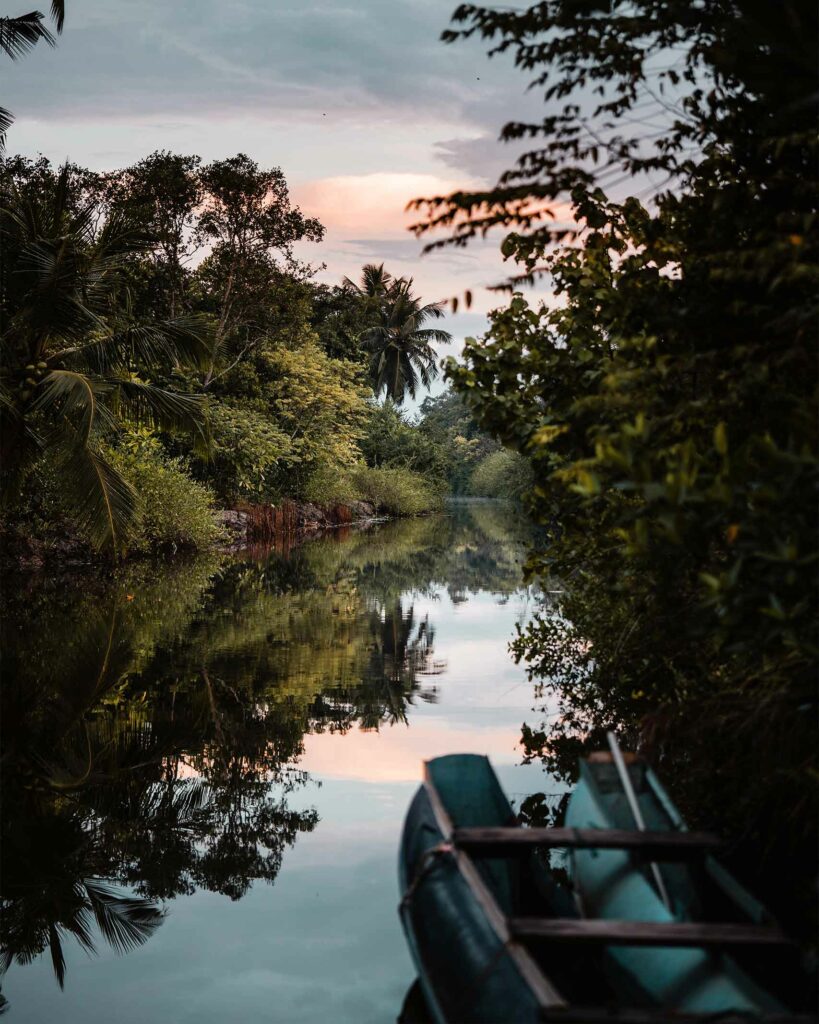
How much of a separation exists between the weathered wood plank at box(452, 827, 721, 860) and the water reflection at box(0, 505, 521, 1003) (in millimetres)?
2037

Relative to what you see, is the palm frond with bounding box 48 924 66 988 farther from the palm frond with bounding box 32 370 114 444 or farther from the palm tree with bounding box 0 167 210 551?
the palm frond with bounding box 32 370 114 444

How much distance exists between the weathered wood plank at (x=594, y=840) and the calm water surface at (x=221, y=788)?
0.88 meters

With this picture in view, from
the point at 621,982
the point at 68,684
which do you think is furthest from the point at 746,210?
the point at 68,684

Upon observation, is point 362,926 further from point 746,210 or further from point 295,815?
point 746,210

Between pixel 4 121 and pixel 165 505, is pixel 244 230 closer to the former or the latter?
pixel 165 505

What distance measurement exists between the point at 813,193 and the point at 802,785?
10.4ft

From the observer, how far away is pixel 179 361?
65.3 feet

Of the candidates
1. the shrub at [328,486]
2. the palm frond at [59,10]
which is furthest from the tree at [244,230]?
the palm frond at [59,10]

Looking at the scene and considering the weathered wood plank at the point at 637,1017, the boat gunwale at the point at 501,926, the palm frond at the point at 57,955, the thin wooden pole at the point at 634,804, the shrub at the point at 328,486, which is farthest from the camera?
the shrub at the point at 328,486

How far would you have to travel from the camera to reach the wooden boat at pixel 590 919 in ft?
13.4

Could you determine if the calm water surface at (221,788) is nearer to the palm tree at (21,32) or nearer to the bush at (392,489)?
the palm tree at (21,32)

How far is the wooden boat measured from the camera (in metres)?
4.10

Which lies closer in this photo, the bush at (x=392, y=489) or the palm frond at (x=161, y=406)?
the palm frond at (x=161, y=406)

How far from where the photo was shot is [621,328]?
744 centimetres
